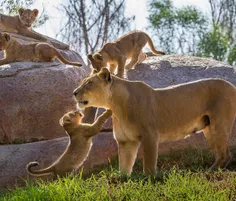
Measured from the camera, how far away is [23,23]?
13961mm

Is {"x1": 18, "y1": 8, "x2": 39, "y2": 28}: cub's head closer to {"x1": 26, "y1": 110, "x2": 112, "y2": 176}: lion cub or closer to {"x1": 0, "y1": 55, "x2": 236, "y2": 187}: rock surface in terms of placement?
{"x1": 0, "y1": 55, "x2": 236, "y2": 187}: rock surface

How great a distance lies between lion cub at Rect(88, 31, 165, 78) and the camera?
1120 cm

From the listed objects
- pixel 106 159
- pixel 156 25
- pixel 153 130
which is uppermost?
pixel 156 25

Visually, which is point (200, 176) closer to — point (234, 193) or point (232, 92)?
point (234, 193)

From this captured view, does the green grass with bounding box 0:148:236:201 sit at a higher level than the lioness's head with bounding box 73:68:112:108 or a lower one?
lower

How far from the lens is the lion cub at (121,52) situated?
36.7 feet

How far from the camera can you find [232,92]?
9.02 metres

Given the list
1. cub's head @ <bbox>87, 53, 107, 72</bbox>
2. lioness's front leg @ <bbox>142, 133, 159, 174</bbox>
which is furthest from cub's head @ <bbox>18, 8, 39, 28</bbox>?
lioness's front leg @ <bbox>142, 133, 159, 174</bbox>

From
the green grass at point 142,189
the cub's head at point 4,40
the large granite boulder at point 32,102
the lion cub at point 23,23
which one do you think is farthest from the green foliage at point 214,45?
the green grass at point 142,189

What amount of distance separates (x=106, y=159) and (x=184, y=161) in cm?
111

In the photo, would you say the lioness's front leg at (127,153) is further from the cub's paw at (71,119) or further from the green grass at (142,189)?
the green grass at (142,189)

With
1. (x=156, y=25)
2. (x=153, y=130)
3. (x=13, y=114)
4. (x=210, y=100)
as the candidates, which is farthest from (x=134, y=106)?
(x=156, y=25)

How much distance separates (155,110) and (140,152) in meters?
2.21

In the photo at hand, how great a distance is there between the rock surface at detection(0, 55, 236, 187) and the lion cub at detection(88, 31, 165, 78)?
232 mm
